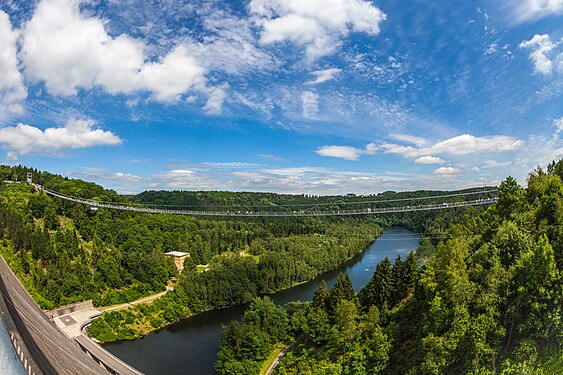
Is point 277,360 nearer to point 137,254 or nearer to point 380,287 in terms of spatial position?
point 380,287

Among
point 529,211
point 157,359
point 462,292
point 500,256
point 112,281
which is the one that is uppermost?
point 529,211

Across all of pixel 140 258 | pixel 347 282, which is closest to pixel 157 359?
pixel 347 282

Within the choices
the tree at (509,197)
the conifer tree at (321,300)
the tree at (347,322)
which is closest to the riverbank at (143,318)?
the conifer tree at (321,300)

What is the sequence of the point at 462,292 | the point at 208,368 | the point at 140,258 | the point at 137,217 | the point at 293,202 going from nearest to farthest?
the point at 462,292 < the point at 208,368 < the point at 140,258 < the point at 137,217 < the point at 293,202

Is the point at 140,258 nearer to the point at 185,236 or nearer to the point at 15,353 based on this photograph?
the point at 185,236

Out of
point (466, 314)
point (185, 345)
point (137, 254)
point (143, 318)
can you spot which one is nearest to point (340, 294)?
point (466, 314)

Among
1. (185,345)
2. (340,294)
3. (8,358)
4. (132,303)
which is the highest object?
(8,358)

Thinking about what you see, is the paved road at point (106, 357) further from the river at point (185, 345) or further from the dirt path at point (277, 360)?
the dirt path at point (277, 360)
